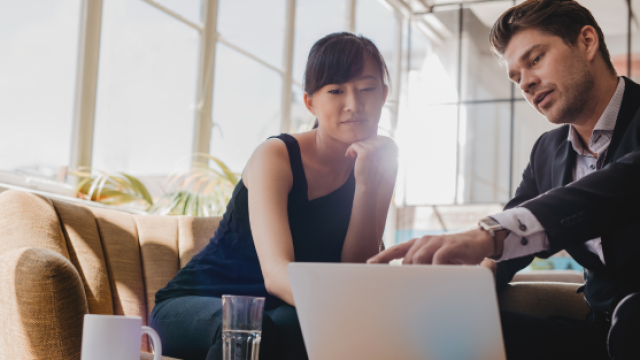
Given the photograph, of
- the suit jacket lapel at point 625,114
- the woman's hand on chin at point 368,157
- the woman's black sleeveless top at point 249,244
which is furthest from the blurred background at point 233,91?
the suit jacket lapel at point 625,114

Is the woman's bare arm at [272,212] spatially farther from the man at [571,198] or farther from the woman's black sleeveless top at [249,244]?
the man at [571,198]

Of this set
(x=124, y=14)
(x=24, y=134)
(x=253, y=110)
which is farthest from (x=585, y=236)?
(x=253, y=110)

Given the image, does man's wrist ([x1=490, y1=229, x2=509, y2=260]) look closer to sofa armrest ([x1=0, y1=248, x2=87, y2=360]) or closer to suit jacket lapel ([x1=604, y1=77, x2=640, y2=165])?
suit jacket lapel ([x1=604, y1=77, x2=640, y2=165])

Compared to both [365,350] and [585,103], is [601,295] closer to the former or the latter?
[585,103]

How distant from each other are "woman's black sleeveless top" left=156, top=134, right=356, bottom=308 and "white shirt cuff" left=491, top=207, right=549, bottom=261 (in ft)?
→ 2.26

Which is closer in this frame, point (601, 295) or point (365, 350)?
point (365, 350)

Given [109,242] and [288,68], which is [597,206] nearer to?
[109,242]

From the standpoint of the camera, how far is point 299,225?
64.5 inches

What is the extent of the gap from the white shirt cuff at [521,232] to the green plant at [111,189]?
9.49ft

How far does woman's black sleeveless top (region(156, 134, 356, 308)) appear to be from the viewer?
63.2 inches

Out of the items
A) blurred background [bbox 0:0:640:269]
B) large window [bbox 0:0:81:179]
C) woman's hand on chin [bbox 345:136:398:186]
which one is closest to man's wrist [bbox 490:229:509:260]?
woman's hand on chin [bbox 345:136:398:186]

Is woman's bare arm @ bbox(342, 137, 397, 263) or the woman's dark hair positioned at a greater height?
the woman's dark hair

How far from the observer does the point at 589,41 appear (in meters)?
1.46

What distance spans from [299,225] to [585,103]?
0.79 meters
